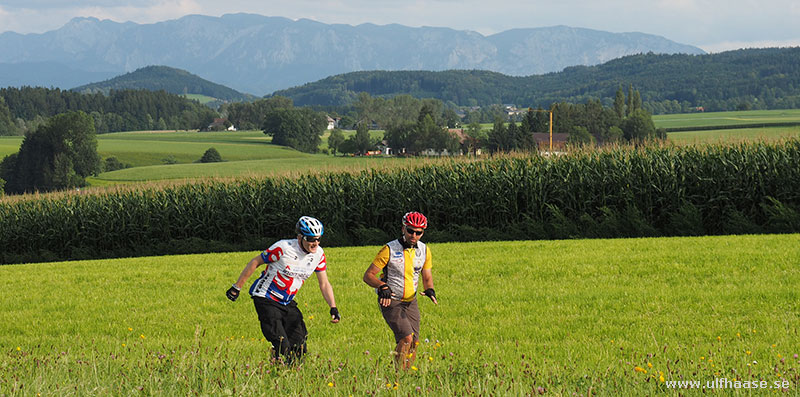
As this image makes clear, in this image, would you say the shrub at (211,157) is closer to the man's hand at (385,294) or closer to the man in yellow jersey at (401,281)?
the man in yellow jersey at (401,281)

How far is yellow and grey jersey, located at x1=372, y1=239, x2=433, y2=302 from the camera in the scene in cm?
776

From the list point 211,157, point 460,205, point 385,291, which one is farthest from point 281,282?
point 211,157

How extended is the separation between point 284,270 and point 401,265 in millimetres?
1159

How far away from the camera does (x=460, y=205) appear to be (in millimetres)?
27594

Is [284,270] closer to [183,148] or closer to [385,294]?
[385,294]

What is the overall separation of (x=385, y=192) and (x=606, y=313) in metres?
16.9

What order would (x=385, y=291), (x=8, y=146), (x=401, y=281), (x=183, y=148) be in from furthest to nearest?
(x=183, y=148), (x=8, y=146), (x=401, y=281), (x=385, y=291)

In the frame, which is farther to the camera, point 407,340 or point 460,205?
point 460,205

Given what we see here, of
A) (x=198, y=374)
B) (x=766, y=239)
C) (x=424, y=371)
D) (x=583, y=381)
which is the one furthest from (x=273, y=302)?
(x=766, y=239)

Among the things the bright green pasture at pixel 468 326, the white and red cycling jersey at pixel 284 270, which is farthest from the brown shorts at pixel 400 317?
the white and red cycling jersey at pixel 284 270

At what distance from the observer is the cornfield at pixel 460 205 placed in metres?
24.6

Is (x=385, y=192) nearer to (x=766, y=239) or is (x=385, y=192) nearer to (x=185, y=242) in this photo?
(x=185, y=242)

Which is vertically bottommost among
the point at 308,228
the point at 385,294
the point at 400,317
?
the point at 400,317

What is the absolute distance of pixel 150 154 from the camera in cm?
14350
